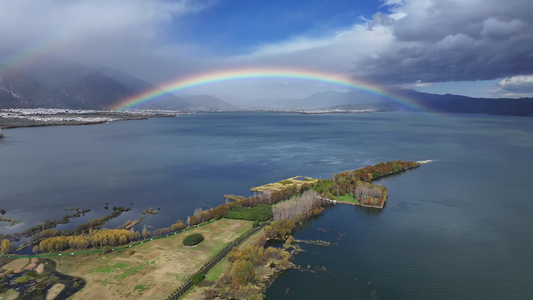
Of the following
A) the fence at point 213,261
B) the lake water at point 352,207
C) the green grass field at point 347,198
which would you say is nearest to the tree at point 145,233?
the lake water at point 352,207

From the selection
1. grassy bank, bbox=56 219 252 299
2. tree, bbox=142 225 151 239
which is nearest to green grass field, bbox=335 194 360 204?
grassy bank, bbox=56 219 252 299

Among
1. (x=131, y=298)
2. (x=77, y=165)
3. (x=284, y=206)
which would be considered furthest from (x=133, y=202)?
(x=77, y=165)

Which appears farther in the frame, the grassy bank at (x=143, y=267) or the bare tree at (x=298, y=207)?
the bare tree at (x=298, y=207)

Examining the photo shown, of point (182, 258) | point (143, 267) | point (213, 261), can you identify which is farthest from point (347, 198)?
point (143, 267)

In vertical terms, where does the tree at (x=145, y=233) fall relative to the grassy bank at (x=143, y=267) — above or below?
above

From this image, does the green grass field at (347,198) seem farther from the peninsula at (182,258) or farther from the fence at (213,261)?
the fence at (213,261)

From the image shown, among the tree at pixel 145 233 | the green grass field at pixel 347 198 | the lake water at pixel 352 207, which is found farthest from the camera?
the green grass field at pixel 347 198

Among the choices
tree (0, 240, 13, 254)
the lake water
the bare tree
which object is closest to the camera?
the lake water

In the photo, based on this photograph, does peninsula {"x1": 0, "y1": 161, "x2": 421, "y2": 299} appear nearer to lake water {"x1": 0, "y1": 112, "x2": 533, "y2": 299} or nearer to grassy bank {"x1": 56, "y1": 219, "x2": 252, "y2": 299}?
grassy bank {"x1": 56, "y1": 219, "x2": 252, "y2": 299}

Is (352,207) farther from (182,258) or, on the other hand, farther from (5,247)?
(5,247)
